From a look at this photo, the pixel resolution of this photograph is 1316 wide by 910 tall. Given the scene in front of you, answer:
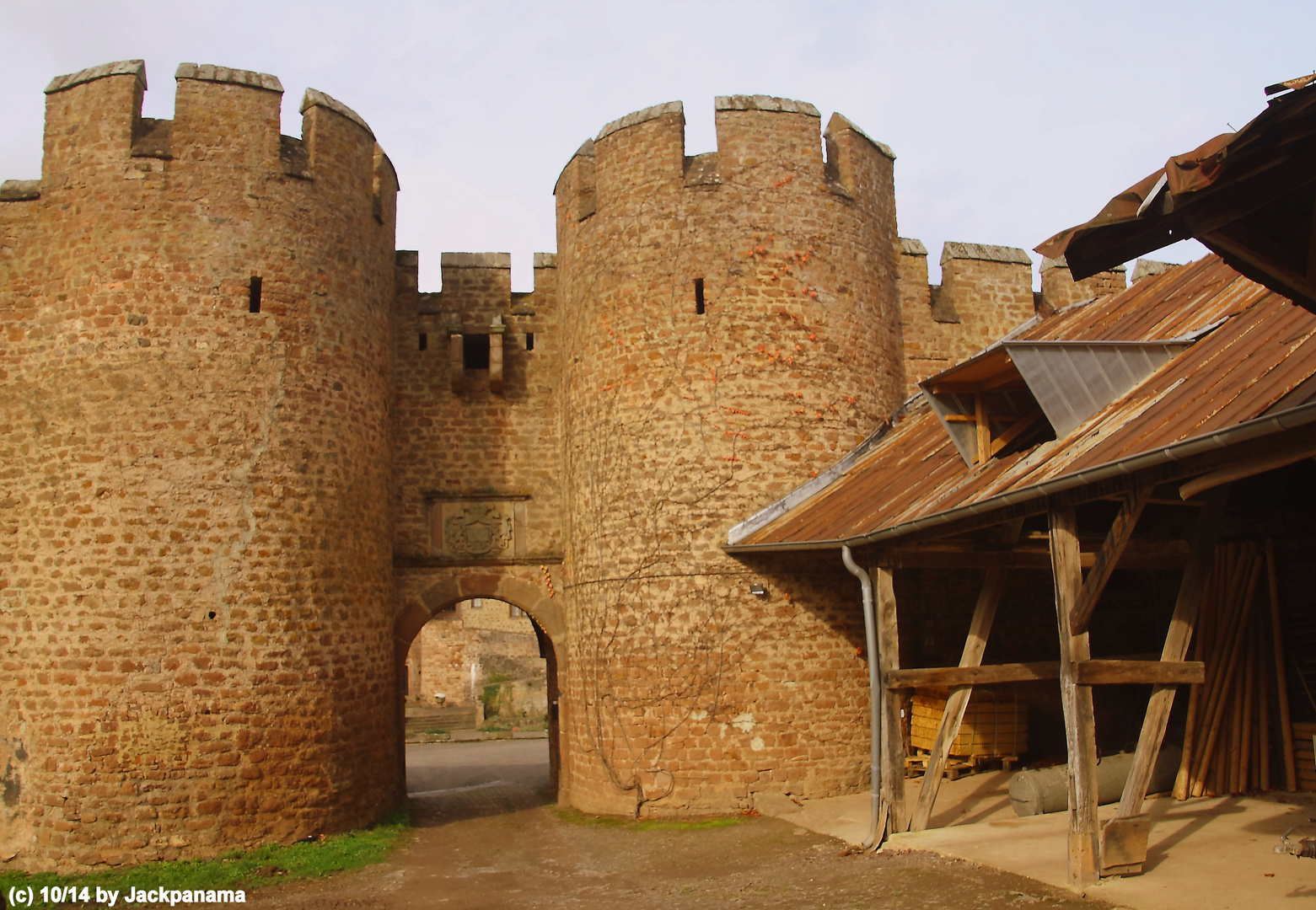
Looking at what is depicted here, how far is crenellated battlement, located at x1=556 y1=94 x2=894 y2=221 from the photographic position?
1227 cm

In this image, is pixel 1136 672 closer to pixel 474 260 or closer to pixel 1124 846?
pixel 1124 846

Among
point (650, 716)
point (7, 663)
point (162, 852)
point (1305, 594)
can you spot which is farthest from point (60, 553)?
point (1305, 594)

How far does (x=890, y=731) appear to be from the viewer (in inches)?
341

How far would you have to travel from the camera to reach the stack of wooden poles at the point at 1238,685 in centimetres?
934

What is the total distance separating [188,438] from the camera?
10570mm

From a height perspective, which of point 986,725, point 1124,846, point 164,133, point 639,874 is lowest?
point 639,874

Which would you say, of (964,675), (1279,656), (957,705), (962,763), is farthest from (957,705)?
(1279,656)

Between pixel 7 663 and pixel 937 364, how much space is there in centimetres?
1073

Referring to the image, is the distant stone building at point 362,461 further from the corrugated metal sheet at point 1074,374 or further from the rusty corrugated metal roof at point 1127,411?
the corrugated metal sheet at point 1074,374

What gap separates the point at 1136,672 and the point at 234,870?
7.50 meters

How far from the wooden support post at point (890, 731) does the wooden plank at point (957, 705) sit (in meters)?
0.17

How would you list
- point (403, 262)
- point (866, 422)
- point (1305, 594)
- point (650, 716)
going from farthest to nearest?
1. point (403, 262)
2. point (866, 422)
3. point (650, 716)
4. point (1305, 594)

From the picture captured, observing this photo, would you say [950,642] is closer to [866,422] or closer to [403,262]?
[866,422]

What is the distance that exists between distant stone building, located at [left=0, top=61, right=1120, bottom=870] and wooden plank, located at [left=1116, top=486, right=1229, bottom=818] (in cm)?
405
